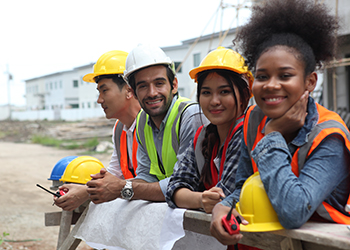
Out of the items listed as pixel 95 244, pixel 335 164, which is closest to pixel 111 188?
pixel 95 244

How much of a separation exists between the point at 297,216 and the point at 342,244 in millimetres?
207

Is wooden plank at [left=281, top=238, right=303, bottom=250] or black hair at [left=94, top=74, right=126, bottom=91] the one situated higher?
black hair at [left=94, top=74, right=126, bottom=91]

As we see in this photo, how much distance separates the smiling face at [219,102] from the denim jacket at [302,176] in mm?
658

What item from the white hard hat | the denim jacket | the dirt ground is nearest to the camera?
the denim jacket

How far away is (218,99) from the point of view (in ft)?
7.79

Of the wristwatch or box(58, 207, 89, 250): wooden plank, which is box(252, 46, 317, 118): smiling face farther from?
box(58, 207, 89, 250): wooden plank

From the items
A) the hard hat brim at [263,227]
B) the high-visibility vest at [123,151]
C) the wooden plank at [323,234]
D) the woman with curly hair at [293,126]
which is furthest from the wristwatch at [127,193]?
the wooden plank at [323,234]

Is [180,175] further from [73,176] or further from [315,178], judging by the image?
[73,176]

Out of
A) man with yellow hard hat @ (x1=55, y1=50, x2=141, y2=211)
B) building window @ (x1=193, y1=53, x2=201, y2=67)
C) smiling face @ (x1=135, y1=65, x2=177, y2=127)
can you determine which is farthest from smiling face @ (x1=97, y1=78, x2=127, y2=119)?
building window @ (x1=193, y1=53, x2=201, y2=67)

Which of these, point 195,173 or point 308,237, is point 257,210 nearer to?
point 308,237

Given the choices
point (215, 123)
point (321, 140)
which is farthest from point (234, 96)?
point (321, 140)

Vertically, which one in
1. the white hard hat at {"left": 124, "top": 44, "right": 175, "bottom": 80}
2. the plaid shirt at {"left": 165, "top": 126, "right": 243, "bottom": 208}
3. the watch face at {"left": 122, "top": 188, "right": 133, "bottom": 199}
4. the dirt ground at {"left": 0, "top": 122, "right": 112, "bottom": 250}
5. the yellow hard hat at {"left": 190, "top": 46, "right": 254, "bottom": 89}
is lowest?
the dirt ground at {"left": 0, "top": 122, "right": 112, "bottom": 250}

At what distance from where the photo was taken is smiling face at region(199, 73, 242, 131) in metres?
2.38

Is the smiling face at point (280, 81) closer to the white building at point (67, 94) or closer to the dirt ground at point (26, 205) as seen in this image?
the dirt ground at point (26, 205)
